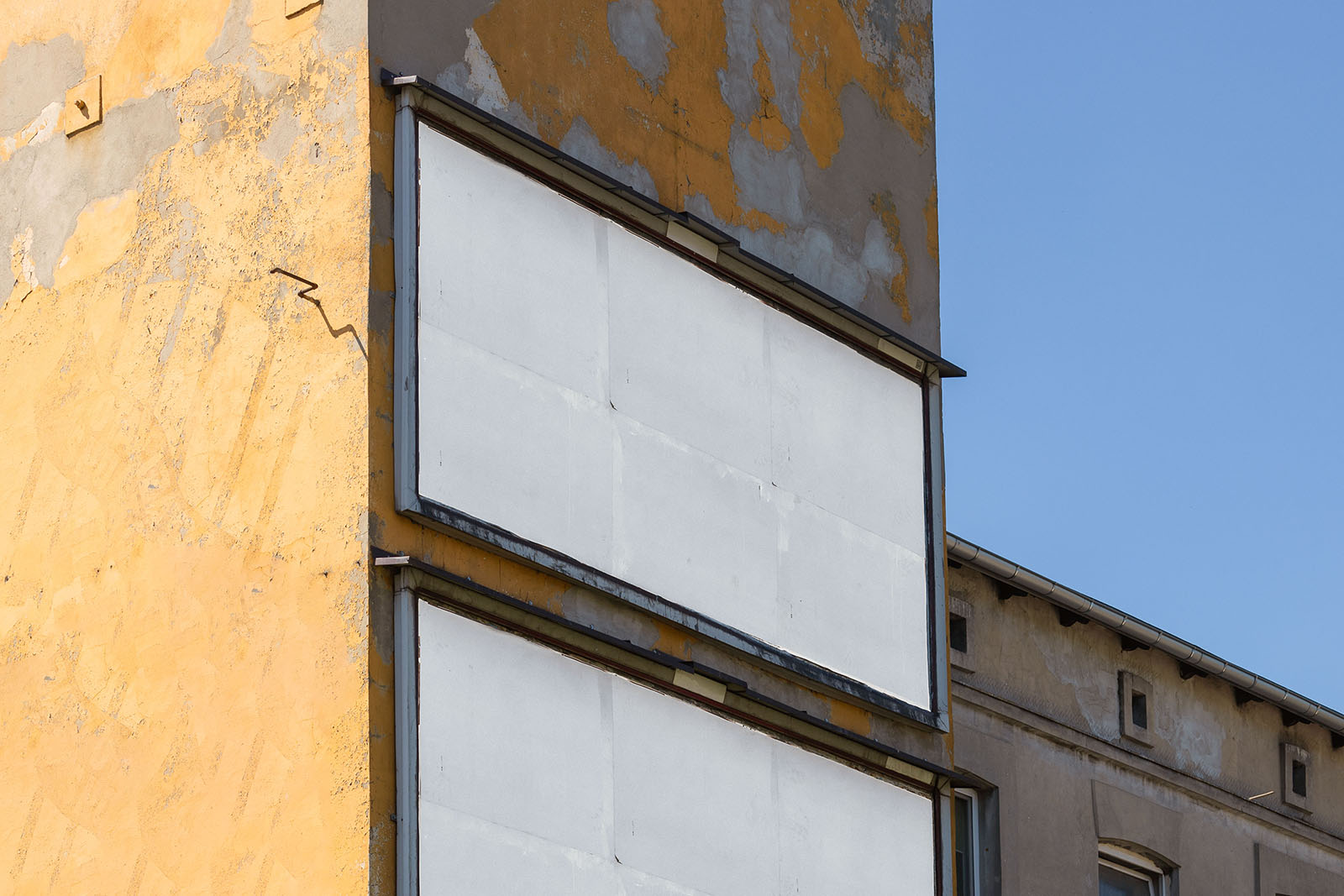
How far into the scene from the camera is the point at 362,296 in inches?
564

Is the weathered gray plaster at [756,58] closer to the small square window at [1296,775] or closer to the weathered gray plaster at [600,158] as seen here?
the weathered gray plaster at [600,158]

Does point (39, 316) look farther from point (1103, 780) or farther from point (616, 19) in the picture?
point (1103, 780)

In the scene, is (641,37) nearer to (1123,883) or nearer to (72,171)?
(72,171)

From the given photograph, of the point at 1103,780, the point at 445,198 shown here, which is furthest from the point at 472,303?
the point at 1103,780

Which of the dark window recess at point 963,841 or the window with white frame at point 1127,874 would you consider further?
the window with white frame at point 1127,874

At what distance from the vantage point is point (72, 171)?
638 inches

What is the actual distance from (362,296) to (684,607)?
268 centimetres

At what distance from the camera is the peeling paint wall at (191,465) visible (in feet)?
45.5

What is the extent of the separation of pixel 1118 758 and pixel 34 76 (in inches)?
434

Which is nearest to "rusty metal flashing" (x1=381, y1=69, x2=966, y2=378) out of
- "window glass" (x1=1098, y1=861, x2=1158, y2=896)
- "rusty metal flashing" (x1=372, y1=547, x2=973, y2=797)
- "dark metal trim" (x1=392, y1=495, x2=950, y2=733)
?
"dark metal trim" (x1=392, y1=495, x2=950, y2=733)

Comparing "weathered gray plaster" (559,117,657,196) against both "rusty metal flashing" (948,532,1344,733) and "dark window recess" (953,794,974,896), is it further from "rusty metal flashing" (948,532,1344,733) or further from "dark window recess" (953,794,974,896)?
"dark window recess" (953,794,974,896)

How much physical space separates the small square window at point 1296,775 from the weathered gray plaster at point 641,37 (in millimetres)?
11186

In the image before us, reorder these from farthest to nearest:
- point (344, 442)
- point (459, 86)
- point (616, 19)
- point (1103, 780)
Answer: point (1103, 780) < point (616, 19) < point (459, 86) < point (344, 442)

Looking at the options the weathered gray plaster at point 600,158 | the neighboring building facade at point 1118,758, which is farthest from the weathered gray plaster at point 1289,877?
the weathered gray plaster at point 600,158
